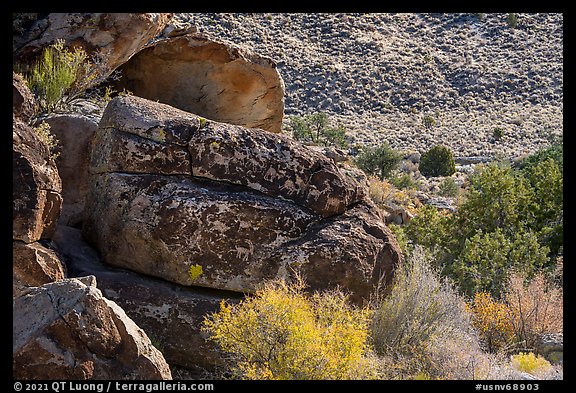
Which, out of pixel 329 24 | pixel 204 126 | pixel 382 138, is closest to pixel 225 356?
pixel 204 126

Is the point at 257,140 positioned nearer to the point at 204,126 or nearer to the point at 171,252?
the point at 204,126

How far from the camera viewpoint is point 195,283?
716 centimetres

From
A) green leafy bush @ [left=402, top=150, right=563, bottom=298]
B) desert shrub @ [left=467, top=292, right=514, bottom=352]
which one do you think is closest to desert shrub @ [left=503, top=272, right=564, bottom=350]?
desert shrub @ [left=467, top=292, right=514, bottom=352]

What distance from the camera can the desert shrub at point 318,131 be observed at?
3189 cm

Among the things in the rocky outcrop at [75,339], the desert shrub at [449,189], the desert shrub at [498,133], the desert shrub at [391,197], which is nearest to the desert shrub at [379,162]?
the desert shrub at [449,189]

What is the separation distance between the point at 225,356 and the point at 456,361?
2.15 metres

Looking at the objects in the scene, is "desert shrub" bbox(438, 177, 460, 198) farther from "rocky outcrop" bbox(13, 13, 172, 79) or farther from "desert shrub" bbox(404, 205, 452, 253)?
"rocky outcrop" bbox(13, 13, 172, 79)

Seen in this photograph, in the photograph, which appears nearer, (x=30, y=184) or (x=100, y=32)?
(x=30, y=184)

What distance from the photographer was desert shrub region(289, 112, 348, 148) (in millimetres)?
31891

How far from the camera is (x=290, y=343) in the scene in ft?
18.9

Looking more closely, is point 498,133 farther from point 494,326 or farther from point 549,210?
point 494,326

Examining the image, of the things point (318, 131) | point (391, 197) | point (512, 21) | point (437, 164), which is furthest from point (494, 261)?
point (512, 21)

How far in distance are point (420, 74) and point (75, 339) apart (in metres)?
38.1

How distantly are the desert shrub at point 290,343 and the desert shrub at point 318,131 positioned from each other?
25.5m
